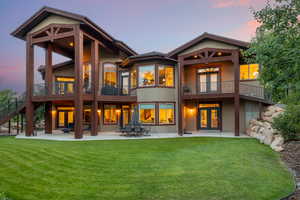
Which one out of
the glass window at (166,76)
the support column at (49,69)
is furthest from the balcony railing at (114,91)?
the support column at (49,69)

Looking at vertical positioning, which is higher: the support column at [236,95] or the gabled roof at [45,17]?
the gabled roof at [45,17]

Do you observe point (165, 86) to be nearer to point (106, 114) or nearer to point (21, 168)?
point (106, 114)

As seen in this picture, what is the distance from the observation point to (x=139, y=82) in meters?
18.6

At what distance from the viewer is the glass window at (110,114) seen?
19859 millimetres

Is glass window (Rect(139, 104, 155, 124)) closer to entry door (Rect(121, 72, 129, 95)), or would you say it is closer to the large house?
the large house

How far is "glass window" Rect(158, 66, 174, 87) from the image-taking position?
18.1m

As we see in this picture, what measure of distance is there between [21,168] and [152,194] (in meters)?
3.84

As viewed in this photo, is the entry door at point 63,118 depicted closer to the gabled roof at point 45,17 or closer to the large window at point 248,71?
the gabled roof at point 45,17

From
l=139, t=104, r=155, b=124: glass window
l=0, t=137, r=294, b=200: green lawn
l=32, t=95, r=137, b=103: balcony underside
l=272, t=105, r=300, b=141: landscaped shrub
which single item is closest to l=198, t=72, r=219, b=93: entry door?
l=139, t=104, r=155, b=124: glass window

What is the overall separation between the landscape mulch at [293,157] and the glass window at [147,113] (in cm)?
995

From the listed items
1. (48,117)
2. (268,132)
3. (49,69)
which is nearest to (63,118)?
(48,117)

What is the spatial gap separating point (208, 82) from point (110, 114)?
370 inches

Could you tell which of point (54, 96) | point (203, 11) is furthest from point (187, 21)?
point (54, 96)

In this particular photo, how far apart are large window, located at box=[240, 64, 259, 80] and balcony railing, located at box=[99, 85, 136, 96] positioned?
927 centimetres
